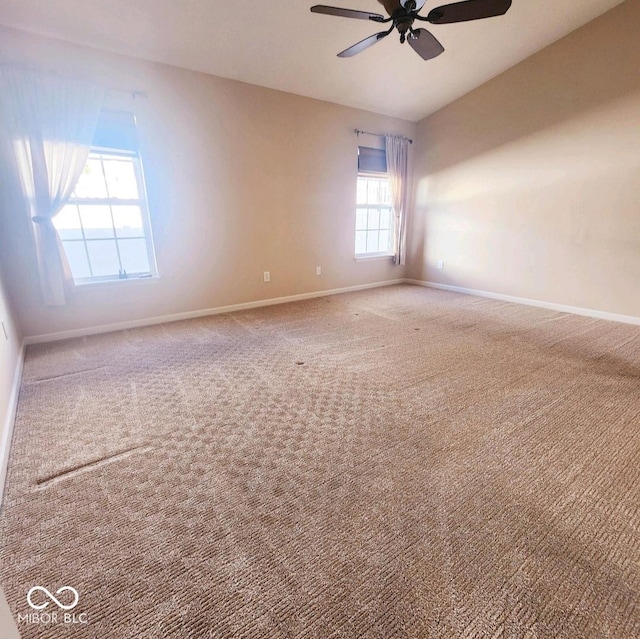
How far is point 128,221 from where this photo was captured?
3.38 meters

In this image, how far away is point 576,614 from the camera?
962 millimetres

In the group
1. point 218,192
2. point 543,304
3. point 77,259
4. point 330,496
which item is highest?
point 218,192

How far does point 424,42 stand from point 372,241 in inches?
120

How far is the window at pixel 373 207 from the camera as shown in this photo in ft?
15.8

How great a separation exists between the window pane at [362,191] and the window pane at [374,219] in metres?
0.23

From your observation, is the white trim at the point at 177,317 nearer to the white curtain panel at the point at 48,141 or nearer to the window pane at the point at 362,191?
the white curtain panel at the point at 48,141

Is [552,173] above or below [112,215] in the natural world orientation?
above

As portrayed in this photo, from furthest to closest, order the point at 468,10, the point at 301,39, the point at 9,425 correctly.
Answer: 1. the point at 301,39
2. the point at 468,10
3. the point at 9,425

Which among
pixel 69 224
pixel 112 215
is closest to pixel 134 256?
pixel 112 215

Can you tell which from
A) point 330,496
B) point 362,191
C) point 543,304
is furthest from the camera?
point 362,191

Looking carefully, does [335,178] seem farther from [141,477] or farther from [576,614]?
[576,614]

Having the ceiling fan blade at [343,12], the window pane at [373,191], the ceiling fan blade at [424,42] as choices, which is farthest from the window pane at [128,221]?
the window pane at [373,191]

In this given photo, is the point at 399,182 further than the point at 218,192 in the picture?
Yes

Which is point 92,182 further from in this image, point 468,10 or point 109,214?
point 468,10
